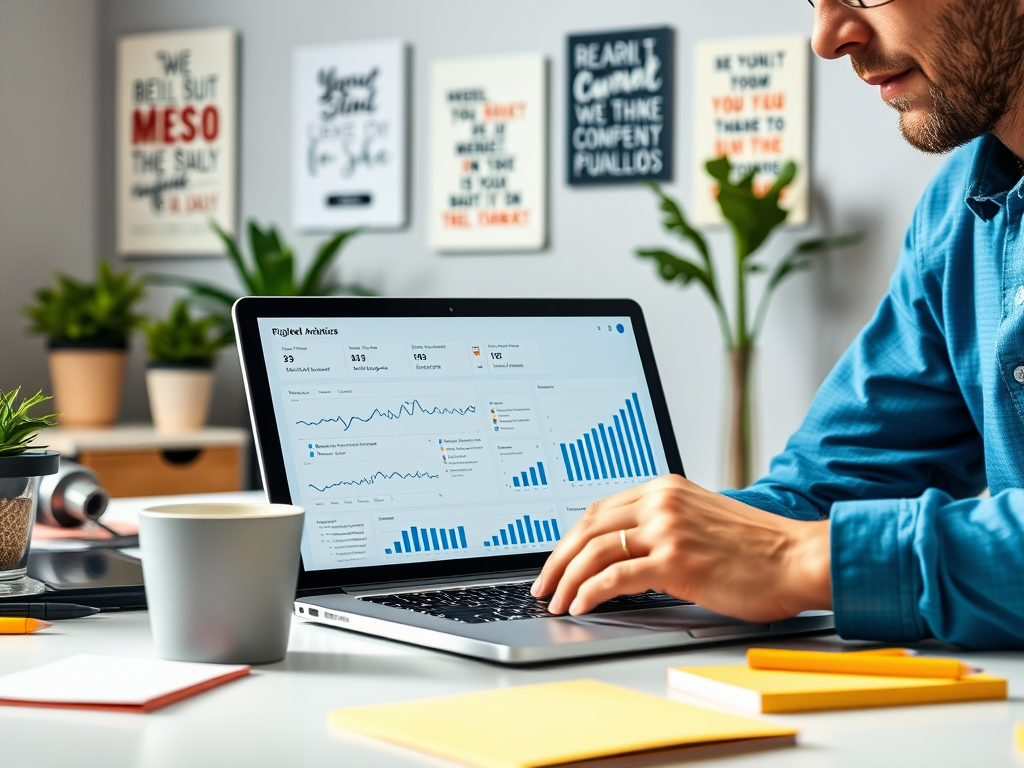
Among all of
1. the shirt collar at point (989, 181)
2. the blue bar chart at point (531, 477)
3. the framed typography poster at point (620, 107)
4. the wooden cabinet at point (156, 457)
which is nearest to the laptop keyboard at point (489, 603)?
the blue bar chart at point (531, 477)

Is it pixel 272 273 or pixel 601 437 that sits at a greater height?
pixel 272 273

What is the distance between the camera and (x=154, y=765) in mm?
540

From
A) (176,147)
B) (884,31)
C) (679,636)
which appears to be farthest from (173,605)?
(176,147)

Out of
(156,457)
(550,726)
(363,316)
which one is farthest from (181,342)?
(550,726)

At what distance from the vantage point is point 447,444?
40.1 inches

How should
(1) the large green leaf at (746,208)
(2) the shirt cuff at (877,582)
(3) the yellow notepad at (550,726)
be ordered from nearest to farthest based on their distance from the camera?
(3) the yellow notepad at (550,726), (2) the shirt cuff at (877,582), (1) the large green leaf at (746,208)

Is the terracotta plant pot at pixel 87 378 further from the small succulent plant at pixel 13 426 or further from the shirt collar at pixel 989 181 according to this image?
the shirt collar at pixel 989 181

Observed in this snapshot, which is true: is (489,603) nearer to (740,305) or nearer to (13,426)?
(13,426)

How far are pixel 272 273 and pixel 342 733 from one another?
2.86 metres

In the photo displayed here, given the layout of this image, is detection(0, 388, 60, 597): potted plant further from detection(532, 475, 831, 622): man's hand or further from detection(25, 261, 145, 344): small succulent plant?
detection(25, 261, 145, 344): small succulent plant

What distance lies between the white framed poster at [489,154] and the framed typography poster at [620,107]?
0.31 feet

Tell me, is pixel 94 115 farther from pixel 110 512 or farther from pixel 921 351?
pixel 921 351

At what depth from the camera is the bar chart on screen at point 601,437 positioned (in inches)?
42.3

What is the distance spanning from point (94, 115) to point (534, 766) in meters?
3.66
